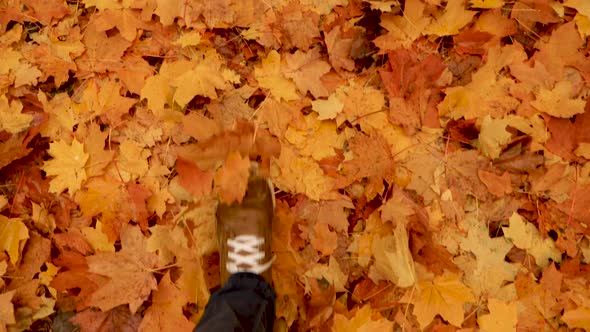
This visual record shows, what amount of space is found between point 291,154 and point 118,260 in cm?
70

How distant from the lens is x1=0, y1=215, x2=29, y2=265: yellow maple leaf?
163cm

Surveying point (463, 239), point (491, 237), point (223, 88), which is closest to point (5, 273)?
point (223, 88)

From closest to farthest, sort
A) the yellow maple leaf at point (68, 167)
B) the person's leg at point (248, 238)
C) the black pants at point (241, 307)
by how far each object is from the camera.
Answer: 1. the black pants at point (241, 307)
2. the person's leg at point (248, 238)
3. the yellow maple leaf at point (68, 167)

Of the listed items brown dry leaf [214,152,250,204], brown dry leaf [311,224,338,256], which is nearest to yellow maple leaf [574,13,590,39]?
brown dry leaf [311,224,338,256]

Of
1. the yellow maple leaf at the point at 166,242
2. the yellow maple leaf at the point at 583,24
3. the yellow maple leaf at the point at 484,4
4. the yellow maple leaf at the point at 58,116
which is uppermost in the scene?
the yellow maple leaf at the point at 484,4

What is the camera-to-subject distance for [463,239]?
1667 mm

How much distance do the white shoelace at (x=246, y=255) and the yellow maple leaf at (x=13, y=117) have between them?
0.86 metres

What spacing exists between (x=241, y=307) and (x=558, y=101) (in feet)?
4.24

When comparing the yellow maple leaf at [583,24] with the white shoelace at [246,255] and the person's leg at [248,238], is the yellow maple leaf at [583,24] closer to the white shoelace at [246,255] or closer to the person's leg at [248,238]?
the person's leg at [248,238]

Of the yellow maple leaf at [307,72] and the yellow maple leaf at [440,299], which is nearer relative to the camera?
the yellow maple leaf at [440,299]

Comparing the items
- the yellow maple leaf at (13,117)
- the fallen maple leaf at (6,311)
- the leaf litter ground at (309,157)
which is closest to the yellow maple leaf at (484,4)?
the leaf litter ground at (309,157)

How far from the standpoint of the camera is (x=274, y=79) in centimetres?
174

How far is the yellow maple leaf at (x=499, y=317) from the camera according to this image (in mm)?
1608

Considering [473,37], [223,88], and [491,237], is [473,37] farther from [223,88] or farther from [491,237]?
[223,88]
